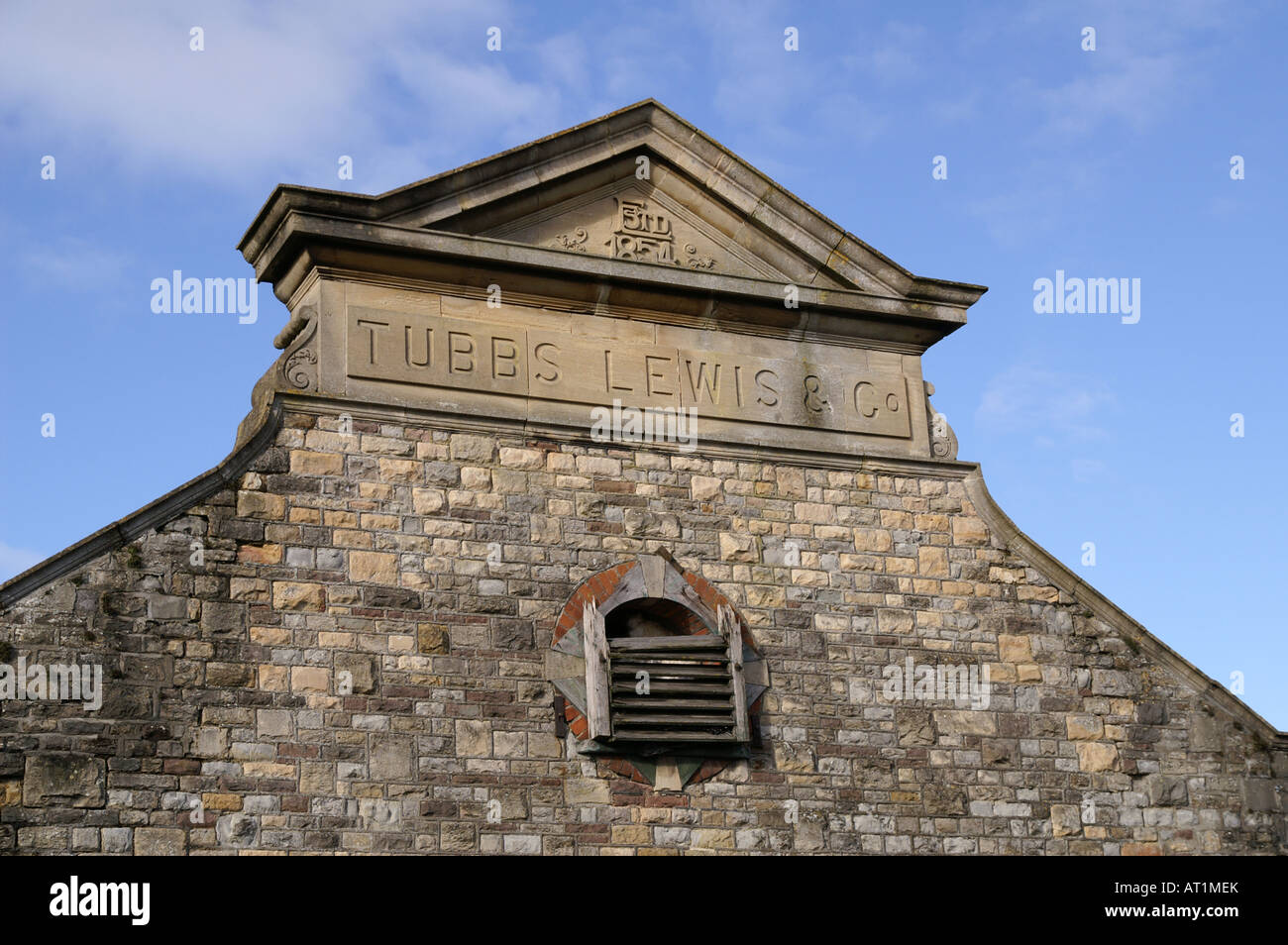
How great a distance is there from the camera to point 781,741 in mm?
11688

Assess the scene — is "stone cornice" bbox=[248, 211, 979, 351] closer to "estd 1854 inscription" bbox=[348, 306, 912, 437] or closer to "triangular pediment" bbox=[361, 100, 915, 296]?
"triangular pediment" bbox=[361, 100, 915, 296]

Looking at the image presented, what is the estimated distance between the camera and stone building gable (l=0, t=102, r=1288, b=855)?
10.3 m

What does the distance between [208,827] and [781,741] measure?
3.63 metres

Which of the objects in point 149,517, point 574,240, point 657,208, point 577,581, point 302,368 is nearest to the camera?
point 149,517

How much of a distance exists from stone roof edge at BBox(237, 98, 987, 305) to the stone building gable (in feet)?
0.08

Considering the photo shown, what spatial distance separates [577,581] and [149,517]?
2650mm

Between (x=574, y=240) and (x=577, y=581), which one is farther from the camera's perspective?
(x=574, y=240)

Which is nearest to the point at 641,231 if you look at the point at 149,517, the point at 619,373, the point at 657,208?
the point at 657,208

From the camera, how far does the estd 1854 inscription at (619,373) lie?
11719mm

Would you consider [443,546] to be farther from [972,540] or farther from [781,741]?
[972,540]

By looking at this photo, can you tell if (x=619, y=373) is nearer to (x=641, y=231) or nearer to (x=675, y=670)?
(x=641, y=231)

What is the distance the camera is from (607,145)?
500 inches
